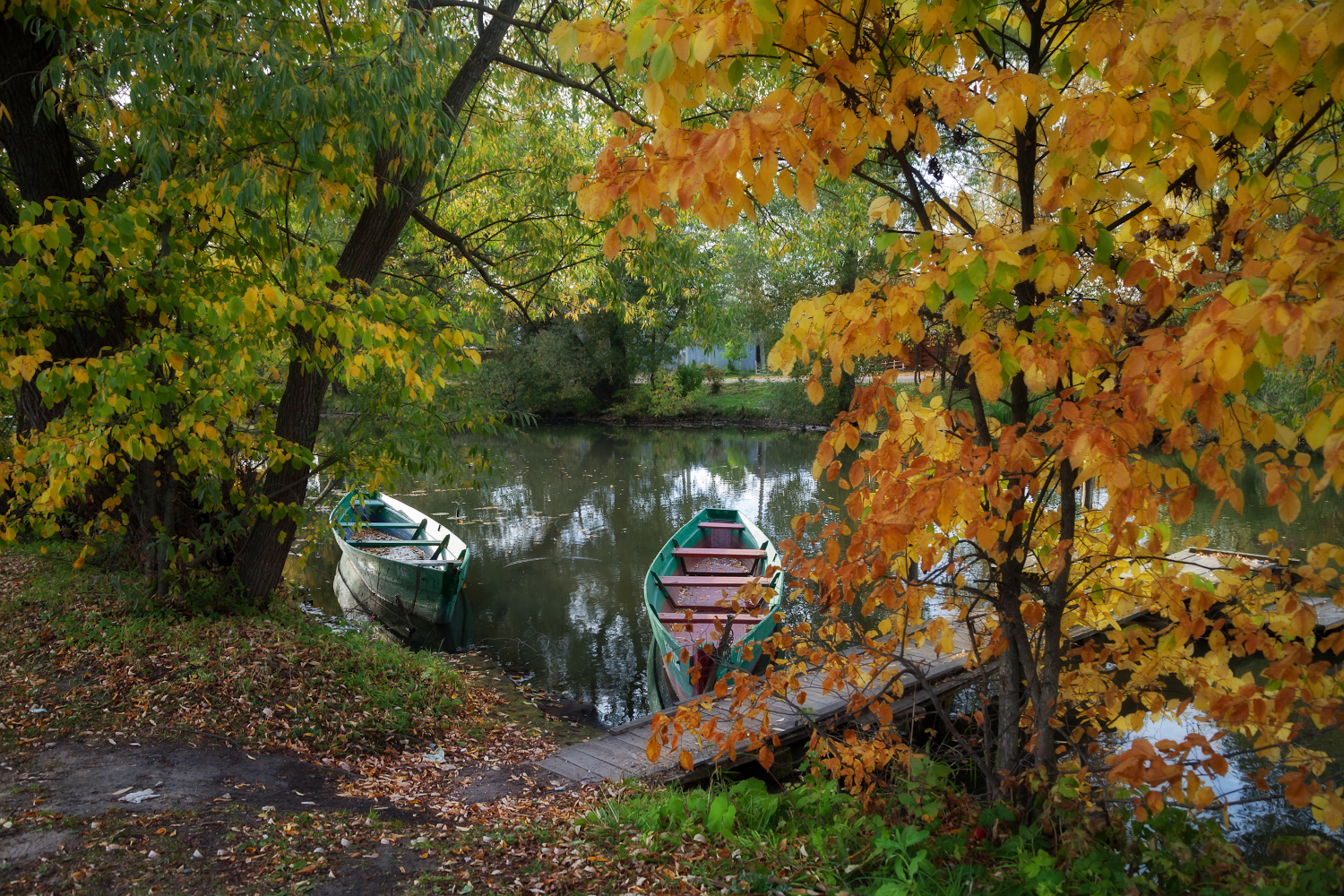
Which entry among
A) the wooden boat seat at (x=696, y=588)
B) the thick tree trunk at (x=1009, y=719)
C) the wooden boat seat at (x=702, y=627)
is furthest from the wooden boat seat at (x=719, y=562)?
the thick tree trunk at (x=1009, y=719)

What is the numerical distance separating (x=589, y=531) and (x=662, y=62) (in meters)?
14.4

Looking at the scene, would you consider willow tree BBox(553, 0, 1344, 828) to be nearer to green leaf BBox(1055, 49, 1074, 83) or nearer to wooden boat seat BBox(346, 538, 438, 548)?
green leaf BBox(1055, 49, 1074, 83)

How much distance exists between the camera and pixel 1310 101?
1.85 m

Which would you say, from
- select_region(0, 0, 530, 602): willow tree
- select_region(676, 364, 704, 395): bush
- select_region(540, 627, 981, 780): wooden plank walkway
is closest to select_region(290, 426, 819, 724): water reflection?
select_region(540, 627, 981, 780): wooden plank walkway

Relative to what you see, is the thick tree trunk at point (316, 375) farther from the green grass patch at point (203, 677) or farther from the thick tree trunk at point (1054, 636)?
the thick tree trunk at point (1054, 636)

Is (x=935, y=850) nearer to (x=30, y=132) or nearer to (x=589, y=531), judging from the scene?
(x=30, y=132)

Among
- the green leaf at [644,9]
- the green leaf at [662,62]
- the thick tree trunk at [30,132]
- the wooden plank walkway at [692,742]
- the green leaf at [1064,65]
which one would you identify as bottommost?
the wooden plank walkway at [692,742]

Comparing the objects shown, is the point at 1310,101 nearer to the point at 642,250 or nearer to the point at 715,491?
the point at 642,250

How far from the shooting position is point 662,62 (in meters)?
1.66

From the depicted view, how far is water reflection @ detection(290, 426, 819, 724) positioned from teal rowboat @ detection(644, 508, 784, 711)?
36.5 inches

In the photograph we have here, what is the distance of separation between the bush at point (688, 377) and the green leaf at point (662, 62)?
33.8 metres

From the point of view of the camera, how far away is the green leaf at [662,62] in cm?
164

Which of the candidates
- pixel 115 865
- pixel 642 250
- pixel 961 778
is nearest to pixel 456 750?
pixel 115 865

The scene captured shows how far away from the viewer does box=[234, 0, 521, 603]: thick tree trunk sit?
21.2ft
